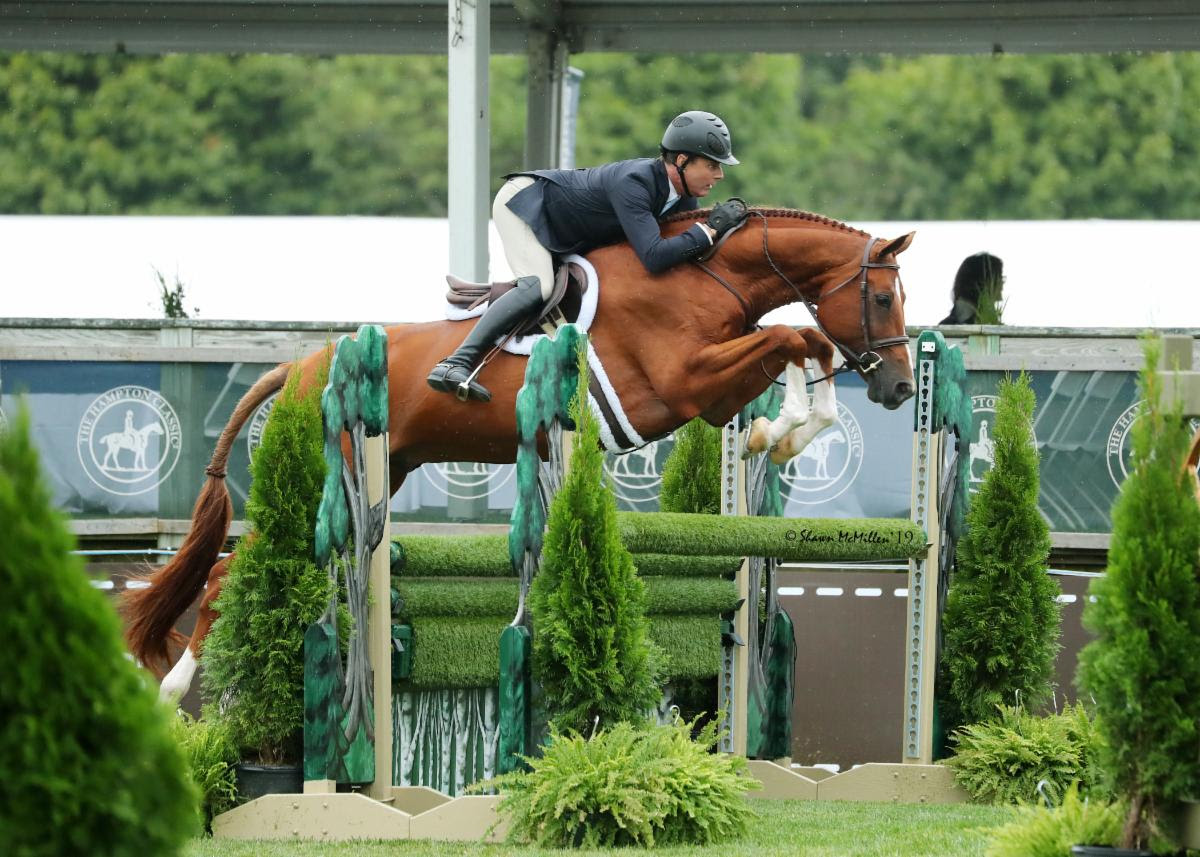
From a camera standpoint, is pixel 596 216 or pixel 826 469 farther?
pixel 826 469

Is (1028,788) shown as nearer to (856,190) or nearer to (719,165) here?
(719,165)

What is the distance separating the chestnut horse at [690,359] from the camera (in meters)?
5.36

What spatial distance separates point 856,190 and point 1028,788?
23.0 m

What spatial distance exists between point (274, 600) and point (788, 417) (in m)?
1.77

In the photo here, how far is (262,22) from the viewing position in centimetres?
1280

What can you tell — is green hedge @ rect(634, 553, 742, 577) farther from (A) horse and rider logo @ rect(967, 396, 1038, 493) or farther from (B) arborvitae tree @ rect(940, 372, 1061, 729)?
(A) horse and rider logo @ rect(967, 396, 1038, 493)

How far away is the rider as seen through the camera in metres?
5.34

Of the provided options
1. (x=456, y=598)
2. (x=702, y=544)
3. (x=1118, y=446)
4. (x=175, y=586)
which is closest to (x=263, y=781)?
(x=456, y=598)

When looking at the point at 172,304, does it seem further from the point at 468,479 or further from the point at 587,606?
the point at 587,606

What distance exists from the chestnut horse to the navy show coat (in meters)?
0.07

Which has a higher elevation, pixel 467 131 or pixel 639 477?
pixel 467 131

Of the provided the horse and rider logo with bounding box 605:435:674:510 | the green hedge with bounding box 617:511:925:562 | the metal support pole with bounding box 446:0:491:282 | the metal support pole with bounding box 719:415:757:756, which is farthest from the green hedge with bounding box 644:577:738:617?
the metal support pole with bounding box 446:0:491:282

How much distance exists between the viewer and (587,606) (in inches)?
169

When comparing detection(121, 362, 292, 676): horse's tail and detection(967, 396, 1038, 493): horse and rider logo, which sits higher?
detection(967, 396, 1038, 493): horse and rider logo
